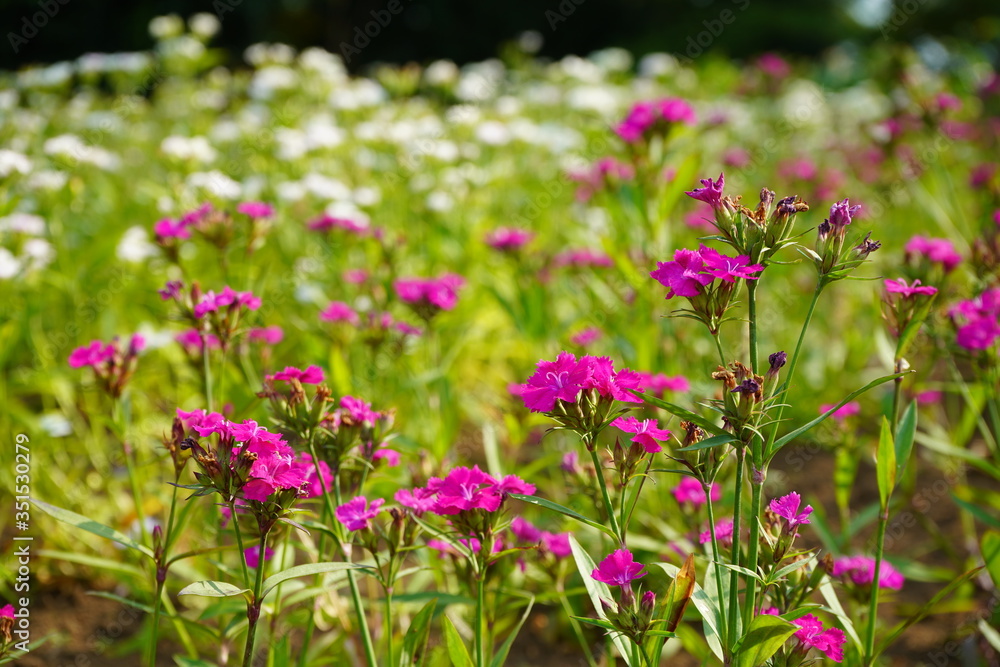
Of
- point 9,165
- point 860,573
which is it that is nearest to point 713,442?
point 860,573

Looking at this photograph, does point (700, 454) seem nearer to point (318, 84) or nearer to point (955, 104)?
point (955, 104)

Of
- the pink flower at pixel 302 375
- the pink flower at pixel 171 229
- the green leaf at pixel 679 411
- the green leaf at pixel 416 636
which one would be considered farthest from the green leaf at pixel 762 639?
the pink flower at pixel 171 229

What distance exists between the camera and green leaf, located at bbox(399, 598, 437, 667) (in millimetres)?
1277

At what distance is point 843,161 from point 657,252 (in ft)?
12.0

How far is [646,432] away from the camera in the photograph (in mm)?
1083

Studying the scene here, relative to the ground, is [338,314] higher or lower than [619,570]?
lower

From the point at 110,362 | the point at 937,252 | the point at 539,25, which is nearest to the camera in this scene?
the point at 110,362

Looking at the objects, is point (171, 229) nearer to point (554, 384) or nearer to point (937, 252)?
point (554, 384)

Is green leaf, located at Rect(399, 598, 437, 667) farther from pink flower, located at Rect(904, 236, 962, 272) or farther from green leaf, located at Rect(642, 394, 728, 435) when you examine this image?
pink flower, located at Rect(904, 236, 962, 272)

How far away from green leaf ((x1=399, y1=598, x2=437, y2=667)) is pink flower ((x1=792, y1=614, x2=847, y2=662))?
545 mm

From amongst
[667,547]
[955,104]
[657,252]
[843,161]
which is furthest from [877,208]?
[667,547]

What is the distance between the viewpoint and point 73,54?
11.2 metres

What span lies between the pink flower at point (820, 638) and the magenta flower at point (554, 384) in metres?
0.46

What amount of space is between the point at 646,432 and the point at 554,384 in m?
0.14
